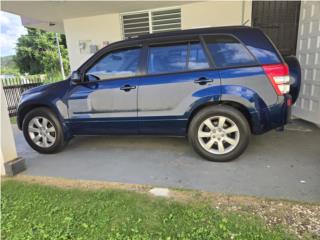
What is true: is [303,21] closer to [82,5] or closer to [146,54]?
[146,54]

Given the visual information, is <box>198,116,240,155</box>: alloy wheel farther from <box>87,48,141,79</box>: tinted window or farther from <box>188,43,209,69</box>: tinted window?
<box>87,48,141,79</box>: tinted window

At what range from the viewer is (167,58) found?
3678mm

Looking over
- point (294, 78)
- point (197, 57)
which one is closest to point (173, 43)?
point (197, 57)

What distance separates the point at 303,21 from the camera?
16.9 feet

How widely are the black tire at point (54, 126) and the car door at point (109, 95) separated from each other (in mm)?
273

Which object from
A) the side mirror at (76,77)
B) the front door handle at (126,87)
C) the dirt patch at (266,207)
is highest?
the side mirror at (76,77)

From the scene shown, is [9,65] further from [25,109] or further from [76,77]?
[76,77]

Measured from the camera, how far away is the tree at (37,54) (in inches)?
1137

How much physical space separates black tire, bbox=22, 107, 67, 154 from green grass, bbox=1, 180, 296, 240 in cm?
134

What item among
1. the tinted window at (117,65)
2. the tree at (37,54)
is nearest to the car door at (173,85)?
the tinted window at (117,65)

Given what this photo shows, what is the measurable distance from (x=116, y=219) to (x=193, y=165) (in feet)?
4.91

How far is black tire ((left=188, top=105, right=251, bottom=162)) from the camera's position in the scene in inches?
135

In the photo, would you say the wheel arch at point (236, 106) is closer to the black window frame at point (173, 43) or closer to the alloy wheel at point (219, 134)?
the alloy wheel at point (219, 134)

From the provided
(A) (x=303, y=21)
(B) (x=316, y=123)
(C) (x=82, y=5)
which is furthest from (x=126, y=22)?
(B) (x=316, y=123)
